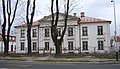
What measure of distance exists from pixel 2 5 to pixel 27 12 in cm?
512

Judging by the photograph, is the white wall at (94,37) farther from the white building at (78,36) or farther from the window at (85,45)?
the window at (85,45)

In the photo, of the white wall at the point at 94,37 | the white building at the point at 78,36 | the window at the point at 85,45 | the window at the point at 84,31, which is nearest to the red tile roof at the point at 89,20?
the white building at the point at 78,36

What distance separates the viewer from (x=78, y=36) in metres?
61.8

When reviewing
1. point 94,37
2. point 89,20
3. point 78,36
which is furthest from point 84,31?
point 89,20

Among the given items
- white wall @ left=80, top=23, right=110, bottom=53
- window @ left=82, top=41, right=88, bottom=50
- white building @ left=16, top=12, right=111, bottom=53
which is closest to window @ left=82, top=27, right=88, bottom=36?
white building @ left=16, top=12, right=111, bottom=53

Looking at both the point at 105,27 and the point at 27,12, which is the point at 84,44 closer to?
the point at 105,27

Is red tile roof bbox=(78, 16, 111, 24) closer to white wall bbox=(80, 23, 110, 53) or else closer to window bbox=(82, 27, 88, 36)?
white wall bbox=(80, 23, 110, 53)

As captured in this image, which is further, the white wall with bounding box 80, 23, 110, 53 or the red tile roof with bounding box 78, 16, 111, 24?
the red tile roof with bounding box 78, 16, 111, 24

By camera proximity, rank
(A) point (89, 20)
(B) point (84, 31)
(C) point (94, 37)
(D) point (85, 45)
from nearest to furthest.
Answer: (C) point (94, 37), (D) point (85, 45), (B) point (84, 31), (A) point (89, 20)

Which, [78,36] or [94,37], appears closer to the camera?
[94,37]

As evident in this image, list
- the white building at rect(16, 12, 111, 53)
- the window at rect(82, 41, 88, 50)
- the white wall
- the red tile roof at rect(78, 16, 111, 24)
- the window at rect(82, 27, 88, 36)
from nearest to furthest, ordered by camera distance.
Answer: the white wall, the white building at rect(16, 12, 111, 53), the window at rect(82, 41, 88, 50), the red tile roof at rect(78, 16, 111, 24), the window at rect(82, 27, 88, 36)

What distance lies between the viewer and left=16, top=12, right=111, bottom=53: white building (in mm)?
59469

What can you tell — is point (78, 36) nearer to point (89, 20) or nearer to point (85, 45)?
point (85, 45)

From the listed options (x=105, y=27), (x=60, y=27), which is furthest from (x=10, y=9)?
(x=105, y=27)
